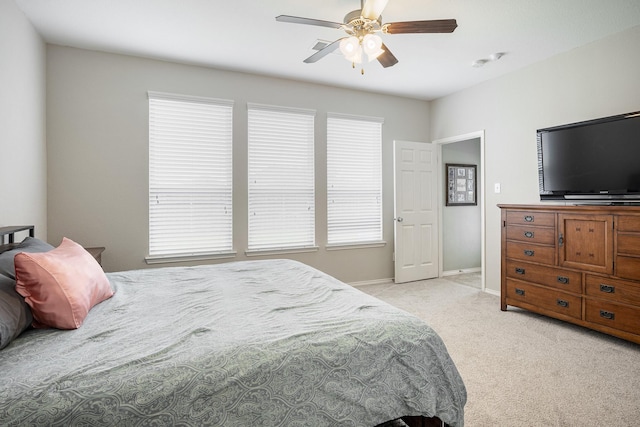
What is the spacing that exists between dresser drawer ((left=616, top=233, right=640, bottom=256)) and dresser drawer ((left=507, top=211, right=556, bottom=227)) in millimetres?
548

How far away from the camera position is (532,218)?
3.42m

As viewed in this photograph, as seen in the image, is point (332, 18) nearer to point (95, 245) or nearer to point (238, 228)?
point (238, 228)

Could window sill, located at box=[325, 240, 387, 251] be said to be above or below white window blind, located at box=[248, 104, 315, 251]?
below

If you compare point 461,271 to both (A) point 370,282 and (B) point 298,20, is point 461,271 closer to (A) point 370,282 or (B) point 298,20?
(A) point 370,282

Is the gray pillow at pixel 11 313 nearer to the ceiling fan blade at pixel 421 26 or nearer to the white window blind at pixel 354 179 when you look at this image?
the ceiling fan blade at pixel 421 26

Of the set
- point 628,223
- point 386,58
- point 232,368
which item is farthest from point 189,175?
point 628,223

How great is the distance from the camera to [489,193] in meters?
4.46

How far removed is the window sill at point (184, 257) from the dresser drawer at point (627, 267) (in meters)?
3.65

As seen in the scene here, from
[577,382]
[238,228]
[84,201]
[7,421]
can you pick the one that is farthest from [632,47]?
[84,201]

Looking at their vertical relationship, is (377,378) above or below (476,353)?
above

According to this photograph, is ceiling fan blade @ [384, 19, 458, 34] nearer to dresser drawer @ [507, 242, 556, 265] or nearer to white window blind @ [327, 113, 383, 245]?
dresser drawer @ [507, 242, 556, 265]

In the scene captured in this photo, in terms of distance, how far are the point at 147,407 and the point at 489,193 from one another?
14.7 ft

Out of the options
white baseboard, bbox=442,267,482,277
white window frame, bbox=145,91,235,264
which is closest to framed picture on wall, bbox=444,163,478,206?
white baseboard, bbox=442,267,482,277

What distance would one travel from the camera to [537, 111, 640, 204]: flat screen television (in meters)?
2.88
